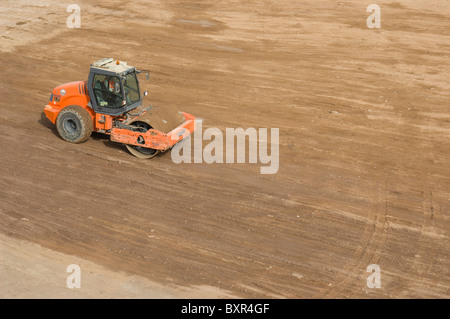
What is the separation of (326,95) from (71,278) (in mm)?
11750

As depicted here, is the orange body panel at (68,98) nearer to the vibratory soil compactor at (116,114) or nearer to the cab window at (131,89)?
the vibratory soil compactor at (116,114)

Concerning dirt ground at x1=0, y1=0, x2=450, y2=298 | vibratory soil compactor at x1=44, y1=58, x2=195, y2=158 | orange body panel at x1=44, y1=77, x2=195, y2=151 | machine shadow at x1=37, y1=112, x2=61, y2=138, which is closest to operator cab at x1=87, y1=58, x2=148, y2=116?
vibratory soil compactor at x1=44, y1=58, x2=195, y2=158

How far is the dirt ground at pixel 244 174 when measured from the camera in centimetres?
1154

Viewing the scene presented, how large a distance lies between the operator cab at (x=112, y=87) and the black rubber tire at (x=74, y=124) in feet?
1.23

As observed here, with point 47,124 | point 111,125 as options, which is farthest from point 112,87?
point 47,124

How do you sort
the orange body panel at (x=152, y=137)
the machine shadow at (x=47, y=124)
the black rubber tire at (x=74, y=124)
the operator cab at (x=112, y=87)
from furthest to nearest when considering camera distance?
the machine shadow at (x=47, y=124) → the black rubber tire at (x=74, y=124) → the operator cab at (x=112, y=87) → the orange body panel at (x=152, y=137)

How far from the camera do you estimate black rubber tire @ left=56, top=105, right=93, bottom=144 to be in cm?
1562

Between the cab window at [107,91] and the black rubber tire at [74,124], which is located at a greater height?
the cab window at [107,91]

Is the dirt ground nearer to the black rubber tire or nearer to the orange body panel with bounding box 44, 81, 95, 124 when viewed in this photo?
the black rubber tire

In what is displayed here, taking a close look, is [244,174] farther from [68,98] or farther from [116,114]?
[68,98]

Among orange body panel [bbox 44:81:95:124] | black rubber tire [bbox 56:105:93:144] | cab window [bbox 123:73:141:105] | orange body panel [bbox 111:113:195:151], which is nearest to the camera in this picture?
orange body panel [bbox 111:113:195:151]

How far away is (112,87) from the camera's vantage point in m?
15.2

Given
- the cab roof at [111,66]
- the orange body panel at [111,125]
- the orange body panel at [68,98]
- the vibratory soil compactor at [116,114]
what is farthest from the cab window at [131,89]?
the orange body panel at [68,98]

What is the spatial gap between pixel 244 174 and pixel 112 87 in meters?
4.07
